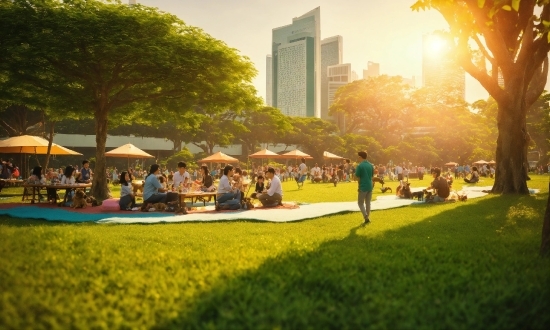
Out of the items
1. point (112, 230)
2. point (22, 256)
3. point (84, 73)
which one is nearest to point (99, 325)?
point (22, 256)

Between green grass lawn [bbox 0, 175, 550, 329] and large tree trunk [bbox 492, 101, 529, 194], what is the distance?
11872 millimetres

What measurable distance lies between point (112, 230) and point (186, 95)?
34.7 feet

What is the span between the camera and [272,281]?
479 cm

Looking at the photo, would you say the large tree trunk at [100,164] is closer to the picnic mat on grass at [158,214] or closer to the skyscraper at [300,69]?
the picnic mat on grass at [158,214]

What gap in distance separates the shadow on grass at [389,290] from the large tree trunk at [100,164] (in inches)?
540

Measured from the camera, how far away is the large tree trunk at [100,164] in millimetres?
17672

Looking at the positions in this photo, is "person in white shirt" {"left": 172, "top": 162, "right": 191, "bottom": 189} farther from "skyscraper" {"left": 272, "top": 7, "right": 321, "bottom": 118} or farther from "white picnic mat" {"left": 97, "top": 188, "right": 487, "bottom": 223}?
"skyscraper" {"left": 272, "top": 7, "right": 321, "bottom": 118}

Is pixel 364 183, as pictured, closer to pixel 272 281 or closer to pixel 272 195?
pixel 272 195

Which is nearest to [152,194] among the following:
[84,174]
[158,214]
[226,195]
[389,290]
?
[158,214]

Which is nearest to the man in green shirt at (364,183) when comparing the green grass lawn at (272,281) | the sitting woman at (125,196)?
the green grass lawn at (272,281)

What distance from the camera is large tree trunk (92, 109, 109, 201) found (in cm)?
1767

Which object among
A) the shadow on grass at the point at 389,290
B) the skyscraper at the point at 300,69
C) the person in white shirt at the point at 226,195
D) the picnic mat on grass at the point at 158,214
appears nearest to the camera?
the shadow on grass at the point at 389,290

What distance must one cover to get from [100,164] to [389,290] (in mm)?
16205

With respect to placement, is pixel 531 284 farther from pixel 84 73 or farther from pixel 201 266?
pixel 84 73
